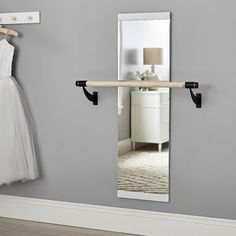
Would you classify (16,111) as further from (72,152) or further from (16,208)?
(16,208)

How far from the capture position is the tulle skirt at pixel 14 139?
3535 millimetres

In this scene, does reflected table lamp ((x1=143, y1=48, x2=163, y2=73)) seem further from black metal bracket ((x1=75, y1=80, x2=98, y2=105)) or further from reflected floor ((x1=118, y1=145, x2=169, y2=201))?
reflected floor ((x1=118, y1=145, x2=169, y2=201))

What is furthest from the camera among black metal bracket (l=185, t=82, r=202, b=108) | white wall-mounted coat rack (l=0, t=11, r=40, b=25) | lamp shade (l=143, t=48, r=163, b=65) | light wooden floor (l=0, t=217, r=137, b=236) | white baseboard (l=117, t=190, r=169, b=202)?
white wall-mounted coat rack (l=0, t=11, r=40, b=25)

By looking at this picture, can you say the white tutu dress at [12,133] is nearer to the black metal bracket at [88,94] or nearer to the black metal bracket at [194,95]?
the black metal bracket at [88,94]

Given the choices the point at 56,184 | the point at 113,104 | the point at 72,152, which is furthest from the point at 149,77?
the point at 56,184

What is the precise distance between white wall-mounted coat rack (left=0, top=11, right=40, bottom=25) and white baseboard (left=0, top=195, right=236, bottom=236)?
1.35m

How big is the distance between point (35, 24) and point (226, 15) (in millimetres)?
1401

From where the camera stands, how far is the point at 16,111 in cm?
360

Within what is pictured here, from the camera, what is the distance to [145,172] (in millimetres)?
3344

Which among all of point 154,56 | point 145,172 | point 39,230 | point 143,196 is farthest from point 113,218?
point 154,56

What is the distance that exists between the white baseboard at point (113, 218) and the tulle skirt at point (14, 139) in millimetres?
286

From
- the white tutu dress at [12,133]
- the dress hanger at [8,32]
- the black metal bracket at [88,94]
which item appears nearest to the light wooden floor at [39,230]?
the white tutu dress at [12,133]

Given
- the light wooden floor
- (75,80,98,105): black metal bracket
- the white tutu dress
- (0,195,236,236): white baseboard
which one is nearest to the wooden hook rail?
(75,80,98,105): black metal bracket

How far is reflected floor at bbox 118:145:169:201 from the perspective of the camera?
3.30m
